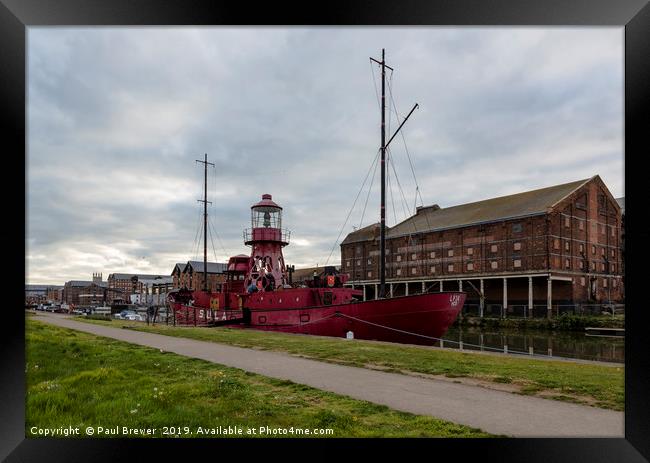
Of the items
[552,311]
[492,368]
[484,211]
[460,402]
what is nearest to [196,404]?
[460,402]

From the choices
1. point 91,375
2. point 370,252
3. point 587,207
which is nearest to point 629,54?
point 91,375

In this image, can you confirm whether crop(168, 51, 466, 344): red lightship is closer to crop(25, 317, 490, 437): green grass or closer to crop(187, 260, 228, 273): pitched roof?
crop(25, 317, 490, 437): green grass

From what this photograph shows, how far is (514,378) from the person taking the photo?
8.31m

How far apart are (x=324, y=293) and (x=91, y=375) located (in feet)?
56.2

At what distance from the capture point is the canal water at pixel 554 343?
2255 centimetres

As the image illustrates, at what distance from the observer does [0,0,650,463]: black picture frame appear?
4863 millimetres

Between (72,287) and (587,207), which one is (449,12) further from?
(72,287)

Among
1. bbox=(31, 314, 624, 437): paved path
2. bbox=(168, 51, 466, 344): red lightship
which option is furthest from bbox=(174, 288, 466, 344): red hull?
bbox=(31, 314, 624, 437): paved path

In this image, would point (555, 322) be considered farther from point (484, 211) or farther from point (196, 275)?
point (196, 275)

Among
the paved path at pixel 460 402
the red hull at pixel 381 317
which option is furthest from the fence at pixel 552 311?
the paved path at pixel 460 402

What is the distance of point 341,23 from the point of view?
213 inches

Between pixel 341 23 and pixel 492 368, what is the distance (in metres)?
7.81

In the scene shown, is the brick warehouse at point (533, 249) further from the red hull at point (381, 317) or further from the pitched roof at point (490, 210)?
the red hull at point (381, 317)

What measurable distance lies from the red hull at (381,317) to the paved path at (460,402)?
971 centimetres
